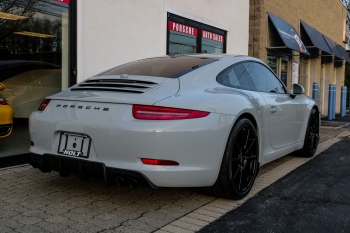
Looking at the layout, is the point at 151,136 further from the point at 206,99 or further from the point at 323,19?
the point at 323,19

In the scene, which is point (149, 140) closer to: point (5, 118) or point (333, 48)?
point (5, 118)

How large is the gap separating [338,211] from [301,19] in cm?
1348

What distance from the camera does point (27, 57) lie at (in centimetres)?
529

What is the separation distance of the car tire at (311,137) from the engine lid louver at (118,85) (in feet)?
10.5

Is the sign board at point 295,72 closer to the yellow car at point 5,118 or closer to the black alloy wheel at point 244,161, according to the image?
the black alloy wheel at point 244,161

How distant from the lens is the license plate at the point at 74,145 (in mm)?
2912

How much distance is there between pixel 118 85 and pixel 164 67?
64 cm

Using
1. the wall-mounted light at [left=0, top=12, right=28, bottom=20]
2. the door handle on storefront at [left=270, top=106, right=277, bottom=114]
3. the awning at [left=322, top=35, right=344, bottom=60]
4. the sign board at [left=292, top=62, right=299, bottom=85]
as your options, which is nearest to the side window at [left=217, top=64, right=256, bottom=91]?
the door handle on storefront at [left=270, top=106, right=277, bottom=114]

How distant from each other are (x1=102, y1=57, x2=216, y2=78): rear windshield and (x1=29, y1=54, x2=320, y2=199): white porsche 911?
0.03 ft

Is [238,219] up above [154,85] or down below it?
below

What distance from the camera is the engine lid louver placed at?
303 centimetres

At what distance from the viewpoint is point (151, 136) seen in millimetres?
2703

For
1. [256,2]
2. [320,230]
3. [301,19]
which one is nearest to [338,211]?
[320,230]

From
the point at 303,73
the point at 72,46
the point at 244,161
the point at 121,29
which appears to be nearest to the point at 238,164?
the point at 244,161
